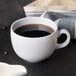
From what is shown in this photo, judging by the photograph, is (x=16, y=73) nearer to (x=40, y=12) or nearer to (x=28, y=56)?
(x=28, y=56)

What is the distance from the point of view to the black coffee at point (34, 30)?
0.33m

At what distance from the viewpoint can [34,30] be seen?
0.35m

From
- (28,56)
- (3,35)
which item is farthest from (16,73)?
(3,35)

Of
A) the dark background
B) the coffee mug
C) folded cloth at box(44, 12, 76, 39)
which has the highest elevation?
the coffee mug

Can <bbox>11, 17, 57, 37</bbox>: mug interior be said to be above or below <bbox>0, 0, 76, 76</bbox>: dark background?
above

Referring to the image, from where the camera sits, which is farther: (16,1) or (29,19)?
(16,1)

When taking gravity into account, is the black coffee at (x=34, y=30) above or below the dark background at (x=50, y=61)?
above

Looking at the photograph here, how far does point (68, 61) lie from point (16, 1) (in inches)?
7.8

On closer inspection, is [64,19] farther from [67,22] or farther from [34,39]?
[34,39]

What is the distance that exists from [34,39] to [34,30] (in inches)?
1.7

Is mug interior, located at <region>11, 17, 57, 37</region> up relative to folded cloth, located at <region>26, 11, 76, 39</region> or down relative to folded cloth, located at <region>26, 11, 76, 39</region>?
up

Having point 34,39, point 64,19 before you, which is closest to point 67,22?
point 64,19

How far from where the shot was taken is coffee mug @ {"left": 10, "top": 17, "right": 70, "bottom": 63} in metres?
0.31

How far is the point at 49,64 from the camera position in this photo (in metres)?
0.34
